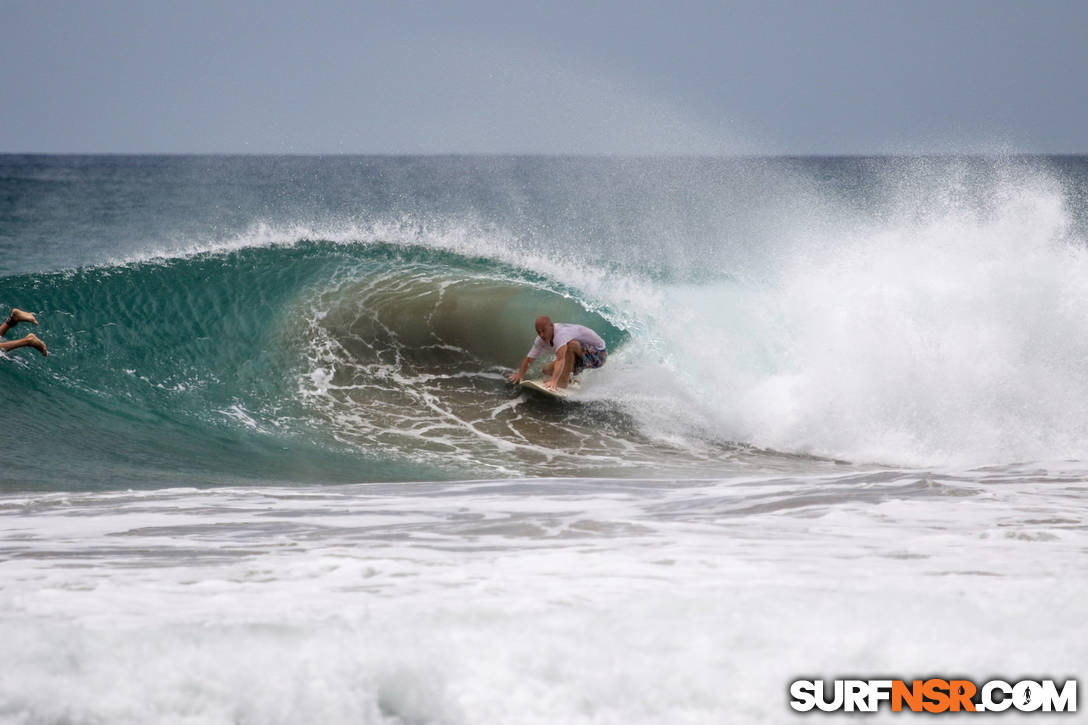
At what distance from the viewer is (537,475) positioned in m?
7.76

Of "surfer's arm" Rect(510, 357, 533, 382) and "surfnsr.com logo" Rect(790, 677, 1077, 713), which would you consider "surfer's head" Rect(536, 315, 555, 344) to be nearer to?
"surfer's arm" Rect(510, 357, 533, 382)

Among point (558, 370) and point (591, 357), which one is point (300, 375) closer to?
point (558, 370)

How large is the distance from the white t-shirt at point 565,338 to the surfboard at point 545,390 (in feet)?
1.00

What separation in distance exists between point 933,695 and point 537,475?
500cm

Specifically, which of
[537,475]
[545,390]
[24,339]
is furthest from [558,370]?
[24,339]

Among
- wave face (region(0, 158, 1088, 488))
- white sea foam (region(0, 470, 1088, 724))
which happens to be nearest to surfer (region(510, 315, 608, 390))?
wave face (region(0, 158, 1088, 488))

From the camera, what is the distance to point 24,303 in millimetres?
11617

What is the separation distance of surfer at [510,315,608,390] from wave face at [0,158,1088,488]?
0.31 meters

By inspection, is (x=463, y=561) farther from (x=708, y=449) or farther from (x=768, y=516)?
(x=708, y=449)

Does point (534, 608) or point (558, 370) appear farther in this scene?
point (558, 370)

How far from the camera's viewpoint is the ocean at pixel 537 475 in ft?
10.3

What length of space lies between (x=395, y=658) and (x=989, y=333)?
7991 mm

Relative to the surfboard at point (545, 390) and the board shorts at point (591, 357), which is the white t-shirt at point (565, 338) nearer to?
the board shorts at point (591, 357)

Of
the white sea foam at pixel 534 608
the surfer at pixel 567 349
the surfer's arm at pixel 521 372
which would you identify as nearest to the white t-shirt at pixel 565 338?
the surfer at pixel 567 349
